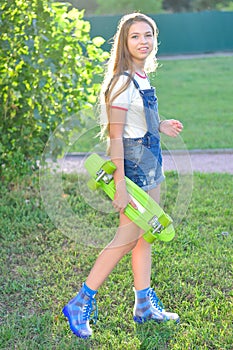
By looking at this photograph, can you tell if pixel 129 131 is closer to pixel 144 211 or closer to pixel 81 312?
pixel 144 211

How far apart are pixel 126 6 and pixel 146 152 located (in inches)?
1083

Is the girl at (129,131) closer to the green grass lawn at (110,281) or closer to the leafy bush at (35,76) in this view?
the green grass lawn at (110,281)

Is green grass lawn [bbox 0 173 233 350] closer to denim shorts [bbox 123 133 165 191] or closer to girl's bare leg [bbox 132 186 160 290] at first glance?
girl's bare leg [bbox 132 186 160 290]

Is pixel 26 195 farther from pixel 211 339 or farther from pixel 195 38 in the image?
pixel 195 38

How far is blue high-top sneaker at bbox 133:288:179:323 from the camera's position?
301 cm

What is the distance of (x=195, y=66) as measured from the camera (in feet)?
52.0

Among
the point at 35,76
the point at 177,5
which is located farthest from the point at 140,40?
the point at 177,5

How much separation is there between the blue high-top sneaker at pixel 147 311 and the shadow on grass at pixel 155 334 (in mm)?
33

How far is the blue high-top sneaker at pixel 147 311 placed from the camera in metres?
3.01

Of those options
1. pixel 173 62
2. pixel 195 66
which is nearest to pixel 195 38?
pixel 173 62

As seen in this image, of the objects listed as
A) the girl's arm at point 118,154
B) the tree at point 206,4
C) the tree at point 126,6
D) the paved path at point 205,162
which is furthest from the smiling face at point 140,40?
the tree at point 206,4

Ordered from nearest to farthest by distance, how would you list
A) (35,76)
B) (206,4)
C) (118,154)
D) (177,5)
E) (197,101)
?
(118,154) → (35,76) → (197,101) → (206,4) → (177,5)

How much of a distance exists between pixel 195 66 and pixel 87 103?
37.9 ft

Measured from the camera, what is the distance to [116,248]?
9.41 ft
